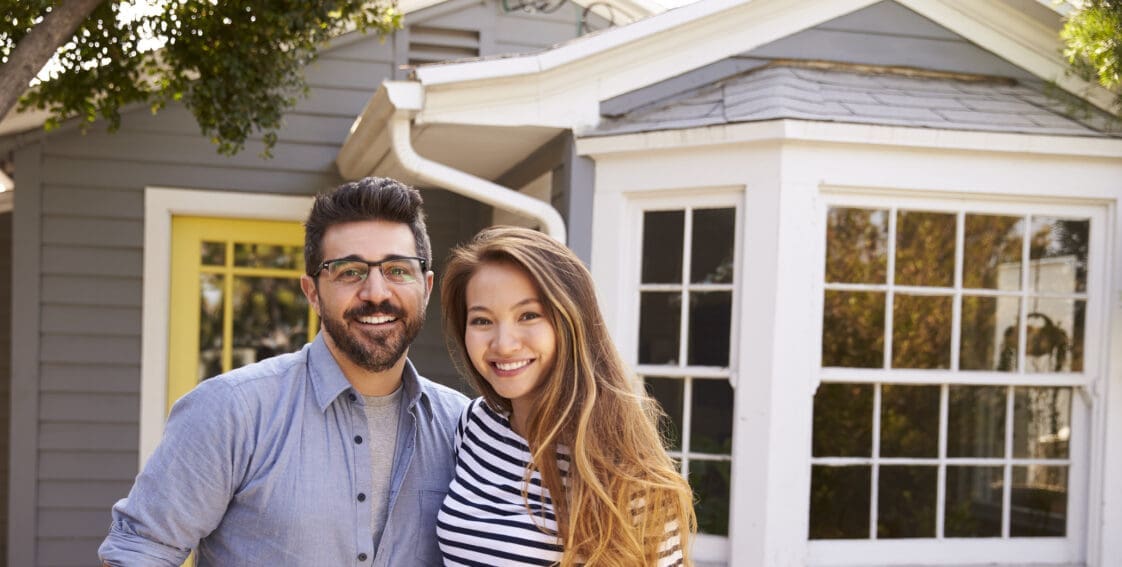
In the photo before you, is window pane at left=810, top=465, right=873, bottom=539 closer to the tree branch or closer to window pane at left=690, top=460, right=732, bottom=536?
window pane at left=690, top=460, right=732, bottom=536

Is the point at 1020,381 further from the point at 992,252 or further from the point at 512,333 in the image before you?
the point at 512,333

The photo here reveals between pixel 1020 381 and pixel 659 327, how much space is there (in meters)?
1.44

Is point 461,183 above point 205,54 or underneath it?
underneath

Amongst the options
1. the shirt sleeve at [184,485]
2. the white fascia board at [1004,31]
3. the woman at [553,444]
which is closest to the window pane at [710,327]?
the white fascia board at [1004,31]

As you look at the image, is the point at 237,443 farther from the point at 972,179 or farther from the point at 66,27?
the point at 972,179

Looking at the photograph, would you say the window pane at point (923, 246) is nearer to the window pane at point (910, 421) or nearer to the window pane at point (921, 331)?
the window pane at point (921, 331)

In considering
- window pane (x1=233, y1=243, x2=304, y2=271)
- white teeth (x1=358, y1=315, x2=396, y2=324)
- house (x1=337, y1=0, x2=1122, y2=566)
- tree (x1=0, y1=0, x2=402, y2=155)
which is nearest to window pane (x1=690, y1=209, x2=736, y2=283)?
house (x1=337, y1=0, x2=1122, y2=566)

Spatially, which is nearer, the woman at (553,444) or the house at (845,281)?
the woman at (553,444)

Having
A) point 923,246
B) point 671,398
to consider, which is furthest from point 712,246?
point 923,246

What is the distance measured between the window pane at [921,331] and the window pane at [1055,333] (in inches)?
13.7

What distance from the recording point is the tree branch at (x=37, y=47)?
3.35 m

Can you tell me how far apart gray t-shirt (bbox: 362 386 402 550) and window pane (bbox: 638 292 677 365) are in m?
1.98

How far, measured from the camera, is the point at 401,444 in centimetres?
215

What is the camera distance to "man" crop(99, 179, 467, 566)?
6.25ft
